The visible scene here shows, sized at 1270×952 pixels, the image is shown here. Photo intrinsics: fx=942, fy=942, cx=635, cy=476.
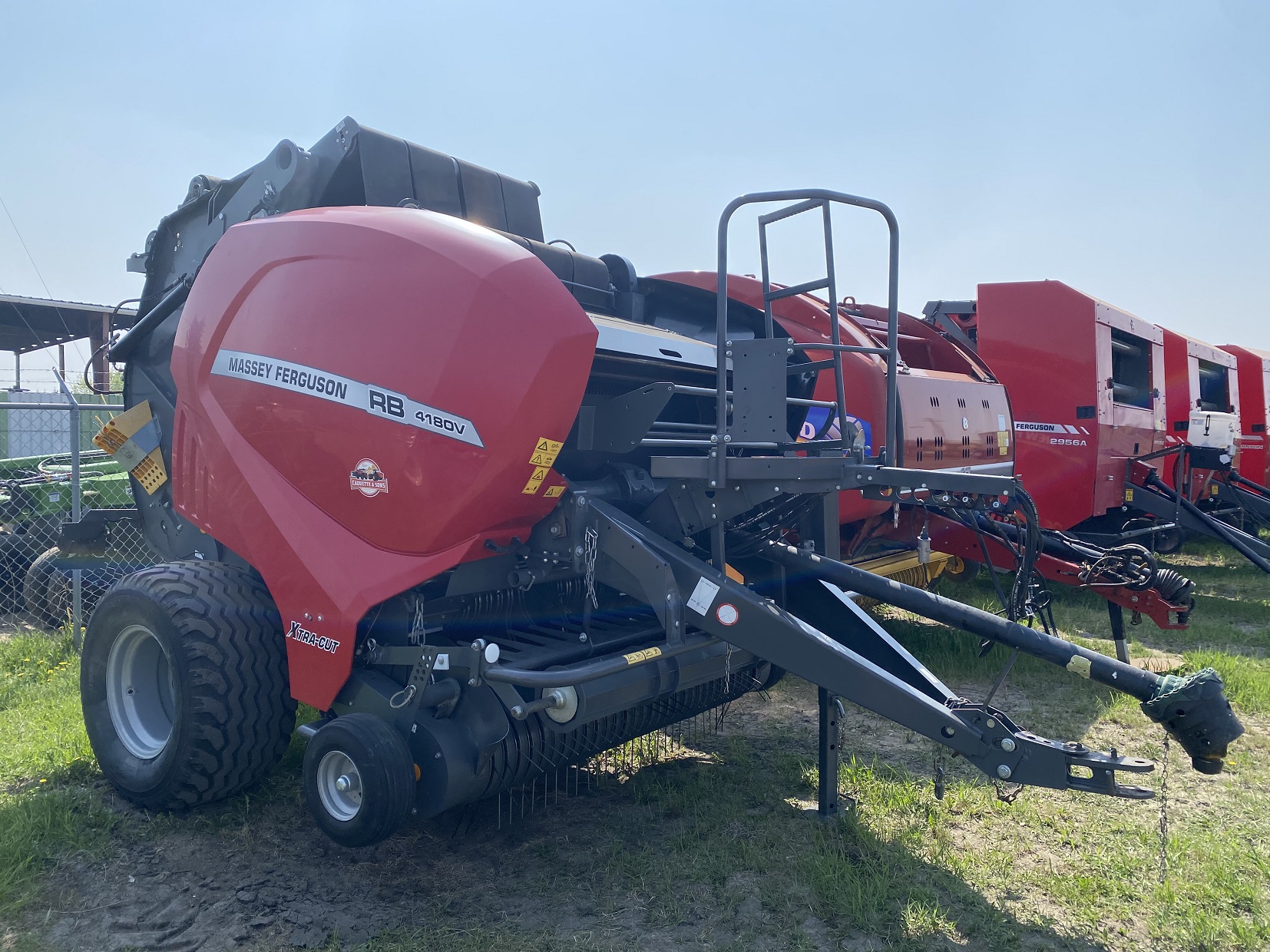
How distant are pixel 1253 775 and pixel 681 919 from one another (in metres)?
2.80

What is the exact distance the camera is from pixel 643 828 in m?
3.45

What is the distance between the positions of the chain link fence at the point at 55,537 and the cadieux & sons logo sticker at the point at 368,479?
3353mm

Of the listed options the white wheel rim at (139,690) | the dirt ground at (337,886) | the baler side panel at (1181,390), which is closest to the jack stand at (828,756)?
the dirt ground at (337,886)

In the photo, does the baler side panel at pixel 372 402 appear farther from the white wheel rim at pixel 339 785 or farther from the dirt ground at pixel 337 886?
the dirt ground at pixel 337 886

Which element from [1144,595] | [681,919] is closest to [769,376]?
[681,919]

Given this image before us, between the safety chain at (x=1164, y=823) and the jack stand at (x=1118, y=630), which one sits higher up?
the jack stand at (x=1118, y=630)

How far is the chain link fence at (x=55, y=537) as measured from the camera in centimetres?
606

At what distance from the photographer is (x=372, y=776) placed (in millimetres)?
Result: 2768

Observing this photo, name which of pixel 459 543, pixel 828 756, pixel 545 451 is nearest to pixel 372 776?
pixel 459 543

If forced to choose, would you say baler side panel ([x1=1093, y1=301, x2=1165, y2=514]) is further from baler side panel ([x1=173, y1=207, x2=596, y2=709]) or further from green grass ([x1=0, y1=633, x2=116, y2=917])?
green grass ([x1=0, y1=633, x2=116, y2=917])

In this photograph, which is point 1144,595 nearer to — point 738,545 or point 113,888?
point 738,545

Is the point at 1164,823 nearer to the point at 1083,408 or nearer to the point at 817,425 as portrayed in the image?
the point at 817,425

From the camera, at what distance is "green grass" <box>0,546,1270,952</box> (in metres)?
2.76

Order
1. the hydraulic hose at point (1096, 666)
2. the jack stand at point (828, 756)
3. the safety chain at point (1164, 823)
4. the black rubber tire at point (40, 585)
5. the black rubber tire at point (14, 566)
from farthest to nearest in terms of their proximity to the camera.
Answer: the black rubber tire at point (14, 566), the black rubber tire at point (40, 585), the jack stand at point (828, 756), the safety chain at point (1164, 823), the hydraulic hose at point (1096, 666)
